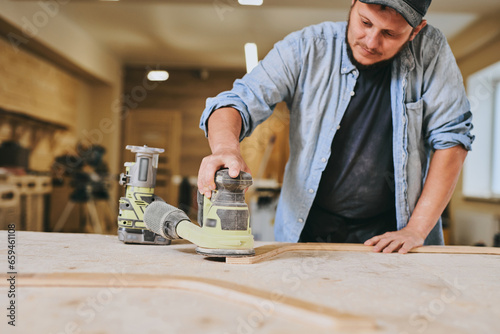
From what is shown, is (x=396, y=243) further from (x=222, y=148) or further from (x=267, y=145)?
(x=267, y=145)

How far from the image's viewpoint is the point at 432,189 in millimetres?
1534

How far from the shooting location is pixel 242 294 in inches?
29.2

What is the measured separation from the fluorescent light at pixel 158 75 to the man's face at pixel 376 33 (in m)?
8.38

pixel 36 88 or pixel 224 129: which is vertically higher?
pixel 36 88

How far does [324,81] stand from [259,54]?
6603 millimetres

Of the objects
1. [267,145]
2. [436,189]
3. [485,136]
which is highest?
[267,145]

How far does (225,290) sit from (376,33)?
98 centimetres

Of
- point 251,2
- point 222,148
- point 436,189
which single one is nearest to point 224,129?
point 222,148

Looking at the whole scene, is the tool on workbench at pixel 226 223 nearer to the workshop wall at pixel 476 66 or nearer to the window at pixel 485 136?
the workshop wall at pixel 476 66

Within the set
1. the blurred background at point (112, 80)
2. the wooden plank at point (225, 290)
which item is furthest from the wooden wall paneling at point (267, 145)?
the wooden plank at point (225, 290)

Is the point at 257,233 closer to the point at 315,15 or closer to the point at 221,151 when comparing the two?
the point at 315,15

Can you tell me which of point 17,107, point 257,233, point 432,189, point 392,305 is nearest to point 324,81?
point 432,189

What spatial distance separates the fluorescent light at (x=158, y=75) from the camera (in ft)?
30.9

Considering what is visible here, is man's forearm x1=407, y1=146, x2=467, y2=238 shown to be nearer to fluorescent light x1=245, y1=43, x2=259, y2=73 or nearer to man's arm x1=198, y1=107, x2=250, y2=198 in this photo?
man's arm x1=198, y1=107, x2=250, y2=198
